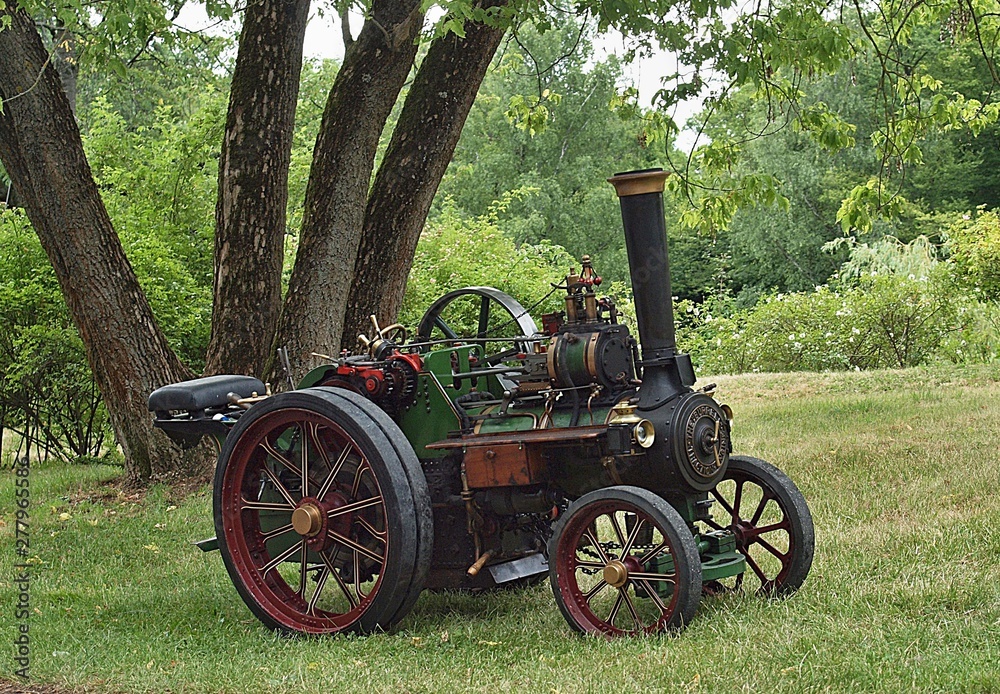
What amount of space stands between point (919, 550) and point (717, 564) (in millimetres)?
1668

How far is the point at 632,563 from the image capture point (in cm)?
523

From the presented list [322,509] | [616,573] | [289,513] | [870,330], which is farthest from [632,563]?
[870,330]

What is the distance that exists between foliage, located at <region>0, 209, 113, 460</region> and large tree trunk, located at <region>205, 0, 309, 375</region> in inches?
125

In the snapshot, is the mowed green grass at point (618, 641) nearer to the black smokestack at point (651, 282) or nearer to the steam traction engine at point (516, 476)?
the steam traction engine at point (516, 476)

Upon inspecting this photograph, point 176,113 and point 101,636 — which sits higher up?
point 176,113

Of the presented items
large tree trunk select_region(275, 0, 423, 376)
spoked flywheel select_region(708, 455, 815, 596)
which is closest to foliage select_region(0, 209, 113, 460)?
large tree trunk select_region(275, 0, 423, 376)

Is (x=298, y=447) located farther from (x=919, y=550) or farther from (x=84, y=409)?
(x=84, y=409)

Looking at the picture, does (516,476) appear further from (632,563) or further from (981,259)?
(981,259)

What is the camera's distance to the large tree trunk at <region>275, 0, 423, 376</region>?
942 cm

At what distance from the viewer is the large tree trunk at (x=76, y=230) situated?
9.35m

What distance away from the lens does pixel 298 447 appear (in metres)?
6.13

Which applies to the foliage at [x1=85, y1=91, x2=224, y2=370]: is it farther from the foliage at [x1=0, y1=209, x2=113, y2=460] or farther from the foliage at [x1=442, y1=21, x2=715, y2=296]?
the foliage at [x1=442, y1=21, x2=715, y2=296]

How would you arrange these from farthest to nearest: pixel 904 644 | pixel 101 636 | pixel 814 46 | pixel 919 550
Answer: pixel 814 46 → pixel 919 550 → pixel 101 636 → pixel 904 644

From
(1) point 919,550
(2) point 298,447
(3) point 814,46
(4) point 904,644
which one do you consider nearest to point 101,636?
(2) point 298,447
